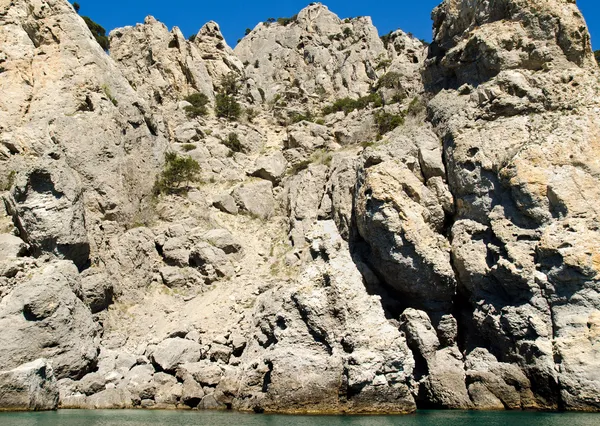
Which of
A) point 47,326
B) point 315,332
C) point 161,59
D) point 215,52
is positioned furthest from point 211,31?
point 315,332

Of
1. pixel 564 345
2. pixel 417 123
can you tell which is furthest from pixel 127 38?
pixel 564 345

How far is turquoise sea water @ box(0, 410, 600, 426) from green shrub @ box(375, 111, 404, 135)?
24.5 meters

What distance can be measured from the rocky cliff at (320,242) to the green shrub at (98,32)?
19.0 m

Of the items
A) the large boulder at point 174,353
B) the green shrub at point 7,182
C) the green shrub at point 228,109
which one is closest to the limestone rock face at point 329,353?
the large boulder at point 174,353

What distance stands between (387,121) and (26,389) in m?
32.4

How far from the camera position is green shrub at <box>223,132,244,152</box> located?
50.1 metres

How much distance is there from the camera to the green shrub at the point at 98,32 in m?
62.0

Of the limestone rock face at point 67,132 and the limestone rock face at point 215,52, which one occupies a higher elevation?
the limestone rock face at point 215,52

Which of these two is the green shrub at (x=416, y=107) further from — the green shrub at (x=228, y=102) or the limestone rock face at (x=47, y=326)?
the limestone rock face at (x=47, y=326)

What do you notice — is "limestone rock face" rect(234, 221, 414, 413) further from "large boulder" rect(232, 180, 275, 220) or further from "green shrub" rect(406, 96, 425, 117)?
"green shrub" rect(406, 96, 425, 117)

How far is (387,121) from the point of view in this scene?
45.8 metres

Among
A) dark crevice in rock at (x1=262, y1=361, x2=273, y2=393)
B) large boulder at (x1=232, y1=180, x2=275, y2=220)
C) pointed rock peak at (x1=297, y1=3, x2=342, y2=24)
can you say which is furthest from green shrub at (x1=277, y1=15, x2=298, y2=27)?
dark crevice in rock at (x1=262, y1=361, x2=273, y2=393)

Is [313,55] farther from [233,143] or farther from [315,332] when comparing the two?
[315,332]

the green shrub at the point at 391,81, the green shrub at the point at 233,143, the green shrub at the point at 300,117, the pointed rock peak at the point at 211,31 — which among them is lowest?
the green shrub at the point at 233,143
